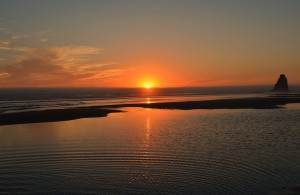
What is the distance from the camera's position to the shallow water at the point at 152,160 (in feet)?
51.6

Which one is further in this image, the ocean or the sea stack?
the sea stack

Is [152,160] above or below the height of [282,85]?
below

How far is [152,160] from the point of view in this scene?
20.8 meters

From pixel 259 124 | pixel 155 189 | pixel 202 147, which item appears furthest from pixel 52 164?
pixel 259 124

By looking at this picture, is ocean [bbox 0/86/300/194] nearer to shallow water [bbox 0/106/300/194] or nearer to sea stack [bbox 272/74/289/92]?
shallow water [bbox 0/106/300/194]

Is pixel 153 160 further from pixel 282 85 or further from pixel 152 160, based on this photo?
pixel 282 85

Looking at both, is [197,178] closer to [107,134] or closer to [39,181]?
[39,181]

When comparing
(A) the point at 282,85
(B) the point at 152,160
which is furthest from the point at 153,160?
(A) the point at 282,85

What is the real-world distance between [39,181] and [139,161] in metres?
6.46

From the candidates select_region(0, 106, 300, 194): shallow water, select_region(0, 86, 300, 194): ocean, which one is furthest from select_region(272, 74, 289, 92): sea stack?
select_region(0, 106, 300, 194): shallow water

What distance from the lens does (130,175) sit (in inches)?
690

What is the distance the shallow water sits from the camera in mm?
15727

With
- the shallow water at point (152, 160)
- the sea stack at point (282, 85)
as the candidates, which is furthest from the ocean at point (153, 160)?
the sea stack at point (282, 85)

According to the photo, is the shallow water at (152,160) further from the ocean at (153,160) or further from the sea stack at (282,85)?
the sea stack at (282,85)
